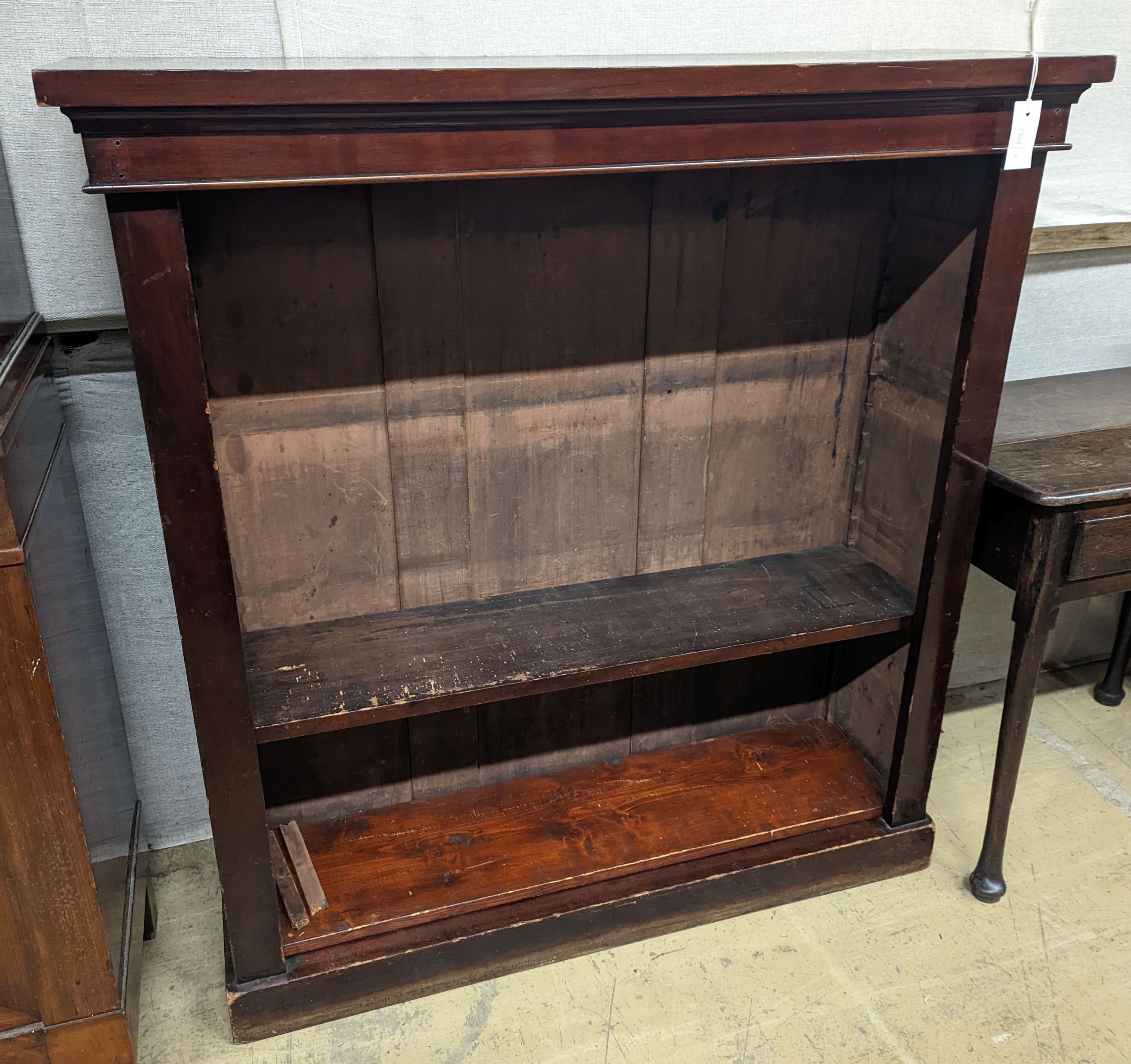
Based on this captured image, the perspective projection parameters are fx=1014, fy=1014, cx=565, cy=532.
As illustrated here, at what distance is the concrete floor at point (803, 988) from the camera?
157cm

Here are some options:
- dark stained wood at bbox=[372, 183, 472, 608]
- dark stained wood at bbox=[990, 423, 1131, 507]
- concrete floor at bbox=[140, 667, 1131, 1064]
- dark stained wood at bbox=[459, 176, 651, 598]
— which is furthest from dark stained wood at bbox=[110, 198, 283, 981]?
dark stained wood at bbox=[990, 423, 1131, 507]

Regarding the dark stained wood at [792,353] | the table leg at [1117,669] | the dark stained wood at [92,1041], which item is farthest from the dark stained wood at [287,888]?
the table leg at [1117,669]

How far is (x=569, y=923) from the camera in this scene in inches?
66.8

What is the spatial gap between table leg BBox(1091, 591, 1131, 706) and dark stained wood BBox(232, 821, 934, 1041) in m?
0.81

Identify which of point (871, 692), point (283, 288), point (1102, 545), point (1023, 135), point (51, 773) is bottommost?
point (871, 692)

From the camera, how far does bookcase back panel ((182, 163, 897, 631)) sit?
1.45 meters

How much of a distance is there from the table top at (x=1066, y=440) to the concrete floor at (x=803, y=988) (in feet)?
2.56

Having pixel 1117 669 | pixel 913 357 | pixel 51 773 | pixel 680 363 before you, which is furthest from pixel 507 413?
pixel 1117 669

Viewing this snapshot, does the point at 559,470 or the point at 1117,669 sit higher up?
the point at 559,470

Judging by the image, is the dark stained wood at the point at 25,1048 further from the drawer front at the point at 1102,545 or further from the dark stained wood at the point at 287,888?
the drawer front at the point at 1102,545

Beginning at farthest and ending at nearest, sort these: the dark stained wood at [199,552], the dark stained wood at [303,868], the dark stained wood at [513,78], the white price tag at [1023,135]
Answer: the dark stained wood at [303,868]
the white price tag at [1023,135]
the dark stained wood at [199,552]
the dark stained wood at [513,78]

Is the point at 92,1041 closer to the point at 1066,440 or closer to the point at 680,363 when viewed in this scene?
the point at 680,363

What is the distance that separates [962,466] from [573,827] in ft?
2.98

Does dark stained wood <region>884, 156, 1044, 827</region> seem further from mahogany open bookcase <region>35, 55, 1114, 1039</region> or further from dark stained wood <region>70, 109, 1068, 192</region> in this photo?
dark stained wood <region>70, 109, 1068, 192</region>
